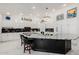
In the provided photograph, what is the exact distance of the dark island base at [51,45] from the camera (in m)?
4.49

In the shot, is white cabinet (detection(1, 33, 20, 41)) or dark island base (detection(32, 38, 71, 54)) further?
white cabinet (detection(1, 33, 20, 41))

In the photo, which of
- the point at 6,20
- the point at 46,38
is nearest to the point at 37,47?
the point at 46,38

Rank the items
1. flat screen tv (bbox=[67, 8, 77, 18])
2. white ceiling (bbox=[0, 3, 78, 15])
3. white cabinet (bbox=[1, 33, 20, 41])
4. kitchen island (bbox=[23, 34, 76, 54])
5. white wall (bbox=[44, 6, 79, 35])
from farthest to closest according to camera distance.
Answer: white cabinet (bbox=[1, 33, 20, 41]) < flat screen tv (bbox=[67, 8, 77, 18]) < white wall (bbox=[44, 6, 79, 35]) < white ceiling (bbox=[0, 3, 78, 15]) < kitchen island (bbox=[23, 34, 76, 54])

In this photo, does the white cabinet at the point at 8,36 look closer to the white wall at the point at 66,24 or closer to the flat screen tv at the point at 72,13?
the white wall at the point at 66,24

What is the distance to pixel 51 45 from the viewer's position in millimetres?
4684

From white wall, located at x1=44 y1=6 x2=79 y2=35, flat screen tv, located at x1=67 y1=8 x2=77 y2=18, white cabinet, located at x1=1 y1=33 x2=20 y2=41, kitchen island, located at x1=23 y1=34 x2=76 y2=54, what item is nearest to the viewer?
kitchen island, located at x1=23 y1=34 x2=76 y2=54

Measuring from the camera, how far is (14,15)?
9609 mm

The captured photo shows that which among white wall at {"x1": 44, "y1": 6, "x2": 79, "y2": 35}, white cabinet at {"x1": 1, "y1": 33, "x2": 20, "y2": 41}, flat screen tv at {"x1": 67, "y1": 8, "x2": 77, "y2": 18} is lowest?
white cabinet at {"x1": 1, "y1": 33, "x2": 20, "y2": 41}

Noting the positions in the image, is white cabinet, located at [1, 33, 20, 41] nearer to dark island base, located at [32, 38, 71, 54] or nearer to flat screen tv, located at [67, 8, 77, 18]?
dark island base, located at [32, 38, 71, 54]

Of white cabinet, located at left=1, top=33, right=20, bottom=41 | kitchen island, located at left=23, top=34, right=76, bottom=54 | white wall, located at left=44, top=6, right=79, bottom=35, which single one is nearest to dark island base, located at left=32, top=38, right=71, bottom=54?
kitchen island, located at left=23, top=34, right=76, bottom=54

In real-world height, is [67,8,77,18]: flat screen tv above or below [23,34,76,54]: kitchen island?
above

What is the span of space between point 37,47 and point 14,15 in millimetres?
5701

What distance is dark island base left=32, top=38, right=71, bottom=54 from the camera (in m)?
4.49

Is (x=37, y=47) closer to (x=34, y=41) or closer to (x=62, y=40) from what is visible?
(x=34, y=41)
